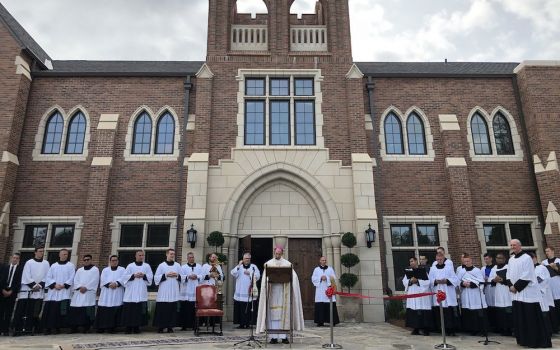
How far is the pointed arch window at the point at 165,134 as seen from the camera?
45.6ft

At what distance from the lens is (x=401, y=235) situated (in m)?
13.4

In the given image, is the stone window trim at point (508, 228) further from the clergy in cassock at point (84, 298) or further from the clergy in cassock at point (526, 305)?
the clergy in cassock at point (84, 298)

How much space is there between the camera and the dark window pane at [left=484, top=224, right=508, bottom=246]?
13.4m

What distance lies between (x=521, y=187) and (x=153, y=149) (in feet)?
41.9

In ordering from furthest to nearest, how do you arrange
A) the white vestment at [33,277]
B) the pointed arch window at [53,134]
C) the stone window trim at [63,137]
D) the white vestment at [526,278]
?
the pointed arch window at [53,134] < the stone window trim at [63,137] < the white vestment at [33,277] < the white vestment at [526,278]

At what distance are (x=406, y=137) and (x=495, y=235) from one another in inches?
174

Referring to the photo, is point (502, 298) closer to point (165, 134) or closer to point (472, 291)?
point (472, 291)

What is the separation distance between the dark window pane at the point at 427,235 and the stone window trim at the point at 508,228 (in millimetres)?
1338

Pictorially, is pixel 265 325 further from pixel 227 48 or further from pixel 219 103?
pixel 227 48

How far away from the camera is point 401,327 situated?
1066 centimetres

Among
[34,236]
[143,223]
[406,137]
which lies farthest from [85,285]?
[406,137]

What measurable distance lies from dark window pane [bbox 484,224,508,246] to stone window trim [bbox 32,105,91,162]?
45.6 ft

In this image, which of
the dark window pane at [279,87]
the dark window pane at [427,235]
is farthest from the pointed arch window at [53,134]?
the dark window pane at [427,235]

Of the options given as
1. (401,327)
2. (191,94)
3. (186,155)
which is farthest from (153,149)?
(401,327)
